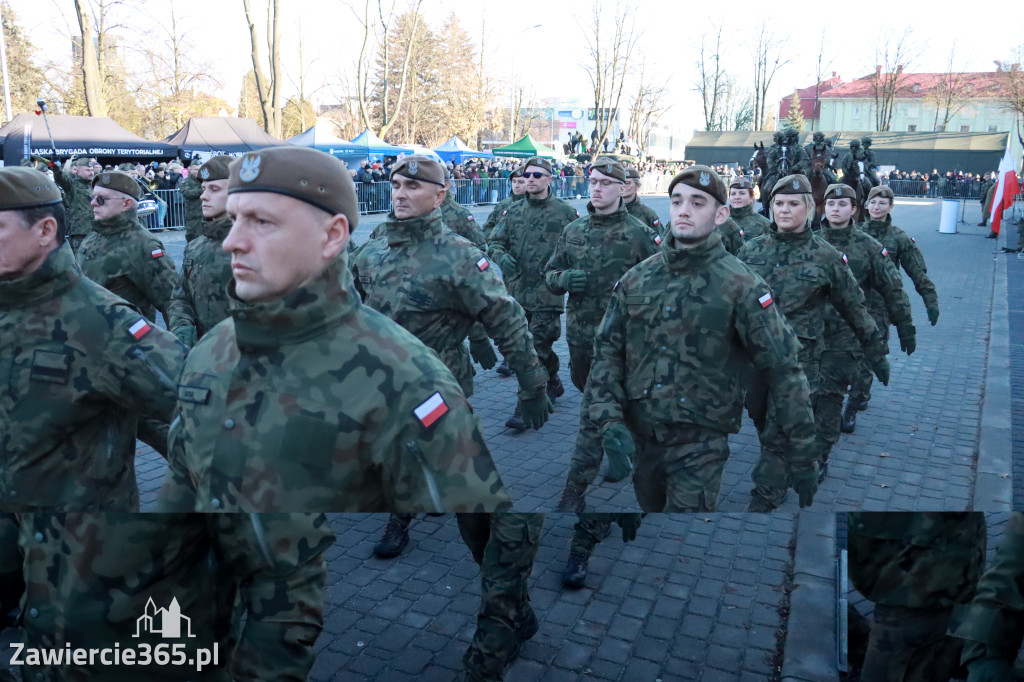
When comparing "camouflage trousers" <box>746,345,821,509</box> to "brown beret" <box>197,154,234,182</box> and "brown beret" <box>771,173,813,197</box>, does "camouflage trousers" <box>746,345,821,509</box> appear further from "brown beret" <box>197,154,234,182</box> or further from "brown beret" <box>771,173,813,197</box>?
"brown beret" <box>197,154,234,182</box>

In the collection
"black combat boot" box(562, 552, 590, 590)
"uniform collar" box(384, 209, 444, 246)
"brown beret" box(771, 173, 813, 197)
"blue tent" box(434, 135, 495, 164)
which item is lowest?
"black combat boot" box(562, 552, 590, 590)

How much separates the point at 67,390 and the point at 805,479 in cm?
236

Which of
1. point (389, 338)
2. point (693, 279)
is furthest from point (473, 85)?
point (389, 338)

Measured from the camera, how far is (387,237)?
4.48m

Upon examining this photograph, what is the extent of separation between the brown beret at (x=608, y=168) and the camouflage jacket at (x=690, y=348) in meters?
2.64

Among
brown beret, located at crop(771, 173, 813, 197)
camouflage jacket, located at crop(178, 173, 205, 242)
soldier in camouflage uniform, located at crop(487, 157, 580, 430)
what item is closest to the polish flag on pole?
soldier in camouflage uniform, located at crop(487, 157, 580, 430)

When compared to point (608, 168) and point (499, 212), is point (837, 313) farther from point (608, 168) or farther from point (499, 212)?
point (499, 212)

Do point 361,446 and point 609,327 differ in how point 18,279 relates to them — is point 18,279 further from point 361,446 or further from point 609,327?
point 609,327

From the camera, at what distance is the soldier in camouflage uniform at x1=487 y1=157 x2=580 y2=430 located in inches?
300

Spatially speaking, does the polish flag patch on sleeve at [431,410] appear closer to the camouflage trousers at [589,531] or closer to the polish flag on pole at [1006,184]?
the camouflage trousers at [589,531]

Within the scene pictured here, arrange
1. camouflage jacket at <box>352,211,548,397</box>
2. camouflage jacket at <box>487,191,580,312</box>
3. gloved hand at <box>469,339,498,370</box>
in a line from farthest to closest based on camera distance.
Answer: camouflage jacket at <box>487,191,580,312</box>
gloved hand at <box>469,339,498,370</box>
camouflage jacket at <box>352,211,548,397</box>

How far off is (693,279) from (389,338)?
2.19m

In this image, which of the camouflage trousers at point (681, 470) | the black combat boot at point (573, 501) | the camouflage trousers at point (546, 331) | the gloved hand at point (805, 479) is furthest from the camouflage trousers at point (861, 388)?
the black combat boot at point (573, 501)

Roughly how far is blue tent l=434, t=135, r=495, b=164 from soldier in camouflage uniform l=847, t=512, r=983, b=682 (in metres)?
31.8
